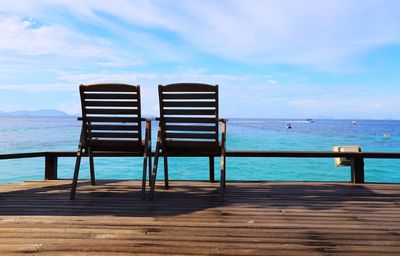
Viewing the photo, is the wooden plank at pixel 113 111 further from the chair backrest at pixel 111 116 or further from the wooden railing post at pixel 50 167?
the wooden railing post at pixel 50 167

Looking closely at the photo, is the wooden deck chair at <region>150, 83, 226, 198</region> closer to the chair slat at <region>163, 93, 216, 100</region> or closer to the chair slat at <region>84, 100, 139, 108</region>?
the chair slat at <region>163, 93, 216, 100</region>

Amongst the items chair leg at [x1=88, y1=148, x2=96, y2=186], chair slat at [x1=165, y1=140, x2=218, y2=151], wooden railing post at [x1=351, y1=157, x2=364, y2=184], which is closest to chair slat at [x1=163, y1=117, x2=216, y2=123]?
chair slat at [x1=165, y1=140, x2=218, y2=151]

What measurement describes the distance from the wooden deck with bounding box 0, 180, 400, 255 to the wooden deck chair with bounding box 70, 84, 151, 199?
53cm

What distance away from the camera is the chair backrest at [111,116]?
143 inches

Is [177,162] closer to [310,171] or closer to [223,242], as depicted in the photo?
[310,171]

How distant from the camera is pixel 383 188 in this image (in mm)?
4105

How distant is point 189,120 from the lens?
3.71 m

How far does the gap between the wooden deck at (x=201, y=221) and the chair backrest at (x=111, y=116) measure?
57cm

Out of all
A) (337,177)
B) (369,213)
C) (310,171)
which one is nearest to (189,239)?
(369,213)

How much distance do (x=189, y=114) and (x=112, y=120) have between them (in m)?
0.85

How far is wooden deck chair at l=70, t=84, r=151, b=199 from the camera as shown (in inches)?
143

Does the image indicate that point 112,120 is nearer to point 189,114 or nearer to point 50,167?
point 189,114

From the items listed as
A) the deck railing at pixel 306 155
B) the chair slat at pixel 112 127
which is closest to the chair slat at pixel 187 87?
the chair slat at pixel 112 127

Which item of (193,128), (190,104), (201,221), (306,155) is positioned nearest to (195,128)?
(193,128)
